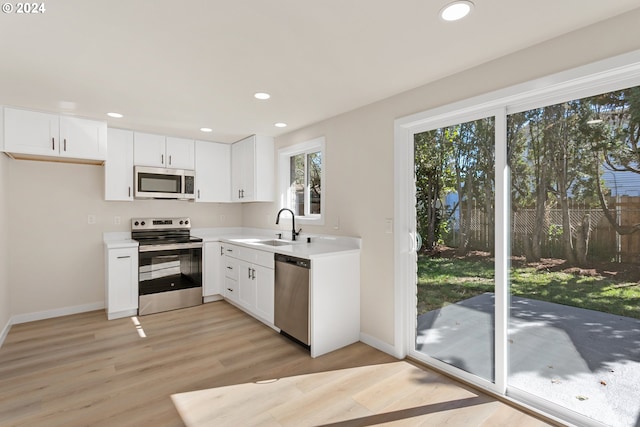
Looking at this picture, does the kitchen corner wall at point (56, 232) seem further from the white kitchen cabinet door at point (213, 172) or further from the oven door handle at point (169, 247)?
the white kitchen cabinet door at point (213, 172)

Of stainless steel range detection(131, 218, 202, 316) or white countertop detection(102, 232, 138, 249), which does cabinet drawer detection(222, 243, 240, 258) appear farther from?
white countertop detection(102, 232, 138, 249)

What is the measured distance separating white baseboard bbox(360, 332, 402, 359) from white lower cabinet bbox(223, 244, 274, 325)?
1030mm

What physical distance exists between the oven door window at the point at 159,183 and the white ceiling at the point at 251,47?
1.21m

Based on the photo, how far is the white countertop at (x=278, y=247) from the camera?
10.2ft

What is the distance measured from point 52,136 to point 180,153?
1.44 m

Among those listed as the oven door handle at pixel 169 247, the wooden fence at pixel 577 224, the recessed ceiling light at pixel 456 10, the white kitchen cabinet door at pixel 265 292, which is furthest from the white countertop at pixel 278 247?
the recessed ceiling light at pixel 456 10

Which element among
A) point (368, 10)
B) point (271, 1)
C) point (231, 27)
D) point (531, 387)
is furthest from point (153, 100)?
point (531, 387)

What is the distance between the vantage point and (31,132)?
10.8 feet

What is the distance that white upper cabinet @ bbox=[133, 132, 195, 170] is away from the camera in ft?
13.8

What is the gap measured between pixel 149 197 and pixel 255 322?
7.26ft

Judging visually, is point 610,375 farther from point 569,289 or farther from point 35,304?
point 35,304

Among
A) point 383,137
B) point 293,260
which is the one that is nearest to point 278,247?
point 293,260

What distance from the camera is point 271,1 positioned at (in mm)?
1581

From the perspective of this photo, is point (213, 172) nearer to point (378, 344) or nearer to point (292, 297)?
point (292, 297)
